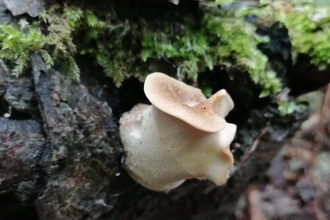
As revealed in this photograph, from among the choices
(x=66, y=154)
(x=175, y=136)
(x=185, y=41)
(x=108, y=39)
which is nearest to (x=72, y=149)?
(x=66, y=154)

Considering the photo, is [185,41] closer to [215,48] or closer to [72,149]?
[215,48]

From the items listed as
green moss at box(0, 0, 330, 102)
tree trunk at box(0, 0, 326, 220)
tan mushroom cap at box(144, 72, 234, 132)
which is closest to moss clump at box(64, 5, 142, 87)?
green moss at box(0, 0, 330, 102)

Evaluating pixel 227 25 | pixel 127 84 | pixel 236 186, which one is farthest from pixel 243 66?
pixel 236 186

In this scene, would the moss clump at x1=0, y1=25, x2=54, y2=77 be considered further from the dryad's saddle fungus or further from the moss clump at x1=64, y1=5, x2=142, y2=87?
the dryad's saddle fungus

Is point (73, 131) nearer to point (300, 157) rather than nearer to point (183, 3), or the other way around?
point (183, 3)

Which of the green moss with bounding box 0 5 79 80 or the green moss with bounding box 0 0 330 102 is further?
the green moss with bounding box 0 0 330 102

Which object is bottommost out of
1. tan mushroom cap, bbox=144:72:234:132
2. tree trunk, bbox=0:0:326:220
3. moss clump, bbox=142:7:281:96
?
tree trunk, bbox=0:0:326:220

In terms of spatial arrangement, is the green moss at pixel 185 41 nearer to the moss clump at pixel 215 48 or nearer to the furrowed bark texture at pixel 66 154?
the moss clump at pixel 215 48
